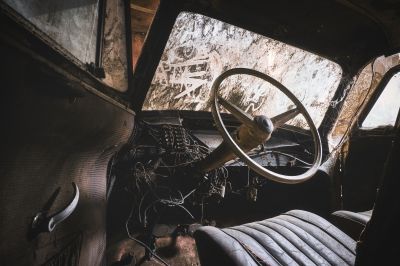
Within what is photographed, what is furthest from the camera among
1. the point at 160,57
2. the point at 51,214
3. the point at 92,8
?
the point at 160,57

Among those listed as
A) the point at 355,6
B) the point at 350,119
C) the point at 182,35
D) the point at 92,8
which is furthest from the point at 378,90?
the point at 92,8

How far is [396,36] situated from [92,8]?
190cm

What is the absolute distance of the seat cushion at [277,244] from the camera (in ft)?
3.70

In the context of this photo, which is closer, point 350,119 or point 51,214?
point 51,214

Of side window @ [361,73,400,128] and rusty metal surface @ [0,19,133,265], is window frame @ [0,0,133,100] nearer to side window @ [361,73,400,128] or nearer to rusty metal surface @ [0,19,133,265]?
rusty metal surface @ [0,19,133,265]

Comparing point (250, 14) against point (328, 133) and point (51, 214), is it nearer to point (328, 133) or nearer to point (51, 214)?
point (328, 133)

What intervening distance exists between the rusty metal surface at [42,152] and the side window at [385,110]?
2.09 m

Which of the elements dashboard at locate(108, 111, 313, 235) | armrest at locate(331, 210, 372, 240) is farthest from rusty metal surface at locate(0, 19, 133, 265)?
armrest at locate(331, 210, 372, 240)

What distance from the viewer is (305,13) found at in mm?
1676

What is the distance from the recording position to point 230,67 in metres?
1.97

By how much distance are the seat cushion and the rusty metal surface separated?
52 centimetres

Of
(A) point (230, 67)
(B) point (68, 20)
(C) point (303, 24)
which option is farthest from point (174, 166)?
(C) point (303, 24)

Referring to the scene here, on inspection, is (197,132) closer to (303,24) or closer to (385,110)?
(303,24)

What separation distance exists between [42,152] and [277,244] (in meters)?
1.09
